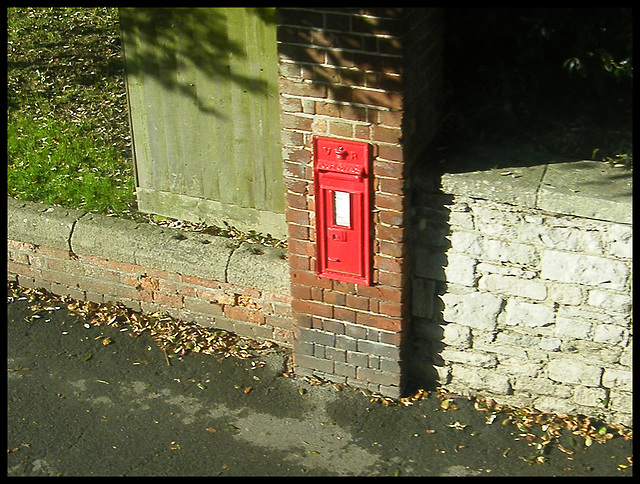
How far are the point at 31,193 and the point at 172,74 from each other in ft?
5.48

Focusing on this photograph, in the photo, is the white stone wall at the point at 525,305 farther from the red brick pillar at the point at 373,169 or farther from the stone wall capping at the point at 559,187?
the red brick pillar at the point at 373,169

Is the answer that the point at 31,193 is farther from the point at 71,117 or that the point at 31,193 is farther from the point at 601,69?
the point at 601,69

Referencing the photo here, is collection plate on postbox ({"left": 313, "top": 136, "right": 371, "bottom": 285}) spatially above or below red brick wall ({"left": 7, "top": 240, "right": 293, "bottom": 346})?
above

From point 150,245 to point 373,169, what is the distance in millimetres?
1941

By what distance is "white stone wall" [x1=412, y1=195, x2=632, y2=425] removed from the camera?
195 inches

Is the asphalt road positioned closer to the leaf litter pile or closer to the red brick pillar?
the leaf litter pile

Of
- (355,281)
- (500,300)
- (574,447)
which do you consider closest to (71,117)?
(355,281)

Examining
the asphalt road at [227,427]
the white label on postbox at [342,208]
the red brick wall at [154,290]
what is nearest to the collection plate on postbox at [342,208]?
the white label on postbox at [342,208]

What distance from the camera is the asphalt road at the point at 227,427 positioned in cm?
519

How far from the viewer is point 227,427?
18.1 ft

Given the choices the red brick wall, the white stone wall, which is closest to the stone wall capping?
the white stone wall

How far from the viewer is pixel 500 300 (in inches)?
208

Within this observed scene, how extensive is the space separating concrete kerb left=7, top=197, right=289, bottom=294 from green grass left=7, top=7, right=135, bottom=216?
1.32 ft

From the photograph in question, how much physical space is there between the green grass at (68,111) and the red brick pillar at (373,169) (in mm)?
1997
